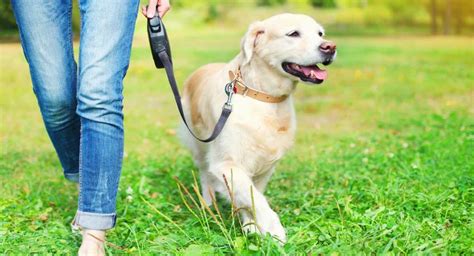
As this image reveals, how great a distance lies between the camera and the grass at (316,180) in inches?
114

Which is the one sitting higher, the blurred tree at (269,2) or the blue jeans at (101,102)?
the blue jeans at (101,102)

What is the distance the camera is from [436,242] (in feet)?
9.07

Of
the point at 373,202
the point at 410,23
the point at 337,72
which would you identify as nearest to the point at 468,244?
the point at 373,202

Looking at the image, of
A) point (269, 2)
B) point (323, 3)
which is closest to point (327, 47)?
point (269, 2)

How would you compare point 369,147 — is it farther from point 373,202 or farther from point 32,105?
point 32,105

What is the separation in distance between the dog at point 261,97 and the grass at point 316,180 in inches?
10.9

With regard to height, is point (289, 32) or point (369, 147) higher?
point (289, 32)

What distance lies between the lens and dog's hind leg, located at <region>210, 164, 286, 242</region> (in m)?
2.92

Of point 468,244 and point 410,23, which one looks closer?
point 468,244

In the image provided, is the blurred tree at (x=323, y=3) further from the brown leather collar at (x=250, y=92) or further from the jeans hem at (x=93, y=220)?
the jeans hem at (x=93, y=220)

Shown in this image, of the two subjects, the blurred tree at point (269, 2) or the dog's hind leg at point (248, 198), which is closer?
the dog's hind leg at point (248, 198)

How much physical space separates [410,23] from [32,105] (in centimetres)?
1434

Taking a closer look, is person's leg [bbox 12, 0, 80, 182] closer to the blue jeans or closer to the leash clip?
the blue jeans

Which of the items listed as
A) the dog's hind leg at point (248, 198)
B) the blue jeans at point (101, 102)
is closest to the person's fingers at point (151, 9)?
the blue jeans at point (101, 102)
